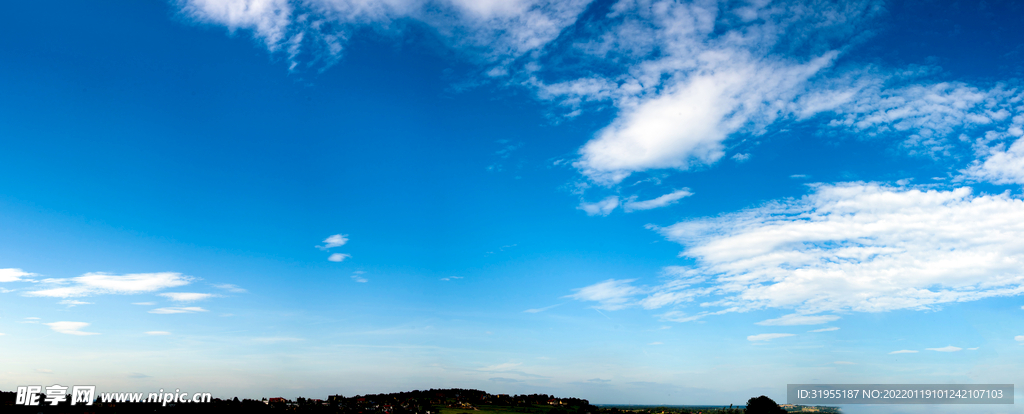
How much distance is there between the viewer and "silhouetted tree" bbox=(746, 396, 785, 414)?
128 m

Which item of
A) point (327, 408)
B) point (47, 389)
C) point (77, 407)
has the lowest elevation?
point (327, 408)

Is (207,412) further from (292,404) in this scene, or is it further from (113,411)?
(292,404)

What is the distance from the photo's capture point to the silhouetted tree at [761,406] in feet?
419

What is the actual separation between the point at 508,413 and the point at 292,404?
275 feet

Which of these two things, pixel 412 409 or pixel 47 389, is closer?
pixel 47 389

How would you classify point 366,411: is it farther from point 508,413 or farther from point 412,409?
point 508,413

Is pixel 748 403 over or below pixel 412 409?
over

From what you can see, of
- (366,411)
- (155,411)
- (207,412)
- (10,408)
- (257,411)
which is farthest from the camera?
(366,411)

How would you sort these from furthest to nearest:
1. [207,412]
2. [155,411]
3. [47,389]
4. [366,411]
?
[366,411]
[207,412]
[155,411]
[47,389]

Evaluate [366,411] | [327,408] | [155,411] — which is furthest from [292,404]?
[155,411]

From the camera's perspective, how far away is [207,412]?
14175 cm

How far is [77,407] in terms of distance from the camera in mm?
121062

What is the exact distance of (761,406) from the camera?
5069 inches

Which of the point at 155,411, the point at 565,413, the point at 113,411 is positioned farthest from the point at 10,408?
the point at 565,413
